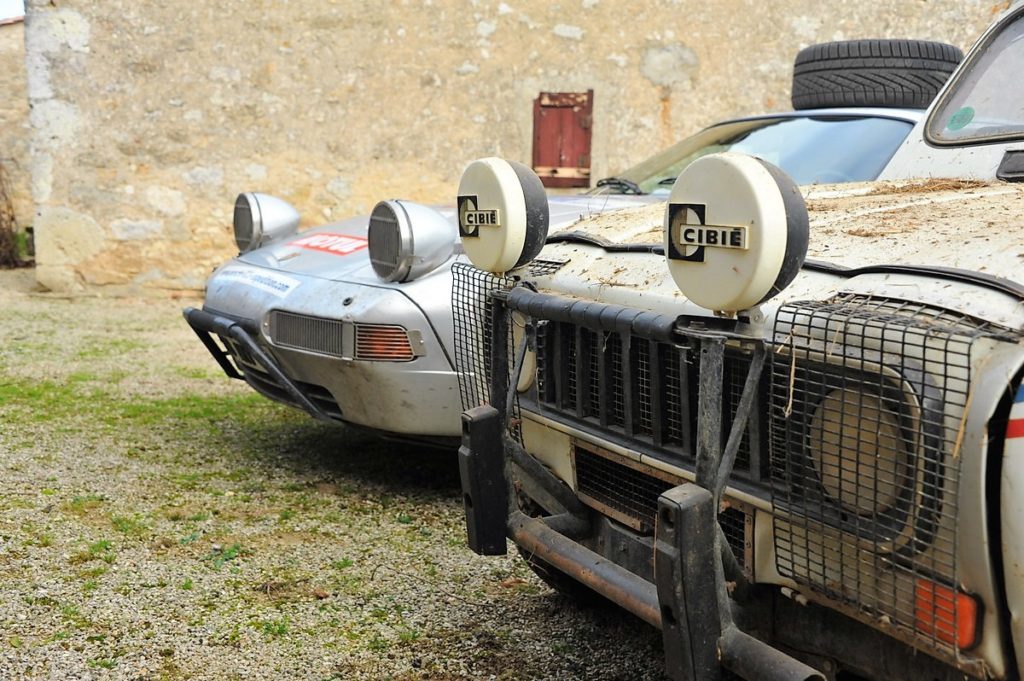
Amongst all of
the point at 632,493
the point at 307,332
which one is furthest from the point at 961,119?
the point at 307,332

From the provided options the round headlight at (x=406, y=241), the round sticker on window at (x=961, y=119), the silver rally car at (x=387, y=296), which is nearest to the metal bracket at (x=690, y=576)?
the silver rally car at (x=387, y=296)

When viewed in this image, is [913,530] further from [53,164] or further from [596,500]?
[53,164]

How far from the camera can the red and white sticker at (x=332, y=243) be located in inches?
162

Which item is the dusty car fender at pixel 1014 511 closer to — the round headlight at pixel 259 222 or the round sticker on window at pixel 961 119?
the round sticker on window at pixel 961 119

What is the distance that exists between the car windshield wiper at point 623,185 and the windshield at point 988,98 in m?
1.52


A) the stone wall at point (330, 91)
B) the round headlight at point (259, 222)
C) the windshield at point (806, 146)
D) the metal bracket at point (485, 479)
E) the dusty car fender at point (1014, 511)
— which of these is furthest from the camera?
the stone wall at point (330, 91)

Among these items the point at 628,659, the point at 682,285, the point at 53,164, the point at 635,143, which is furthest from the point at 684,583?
the point at 53,164

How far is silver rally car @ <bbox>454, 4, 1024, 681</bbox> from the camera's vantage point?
158cm

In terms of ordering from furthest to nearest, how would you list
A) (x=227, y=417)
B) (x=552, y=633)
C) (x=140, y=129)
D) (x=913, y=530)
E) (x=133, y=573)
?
(x=140, y=129)
(x=227, y=417)
(x=133, y=573)
(x=552, y=633)
(x=913, y=530)

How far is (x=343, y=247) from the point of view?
416cm

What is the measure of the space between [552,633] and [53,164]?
26.4ft

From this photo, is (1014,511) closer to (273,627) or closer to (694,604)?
(694,604)

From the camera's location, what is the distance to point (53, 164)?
9.38 metres

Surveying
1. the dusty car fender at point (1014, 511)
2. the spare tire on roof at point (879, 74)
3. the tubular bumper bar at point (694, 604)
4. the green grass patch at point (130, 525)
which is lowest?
the green grass patch at point (130, 525)
